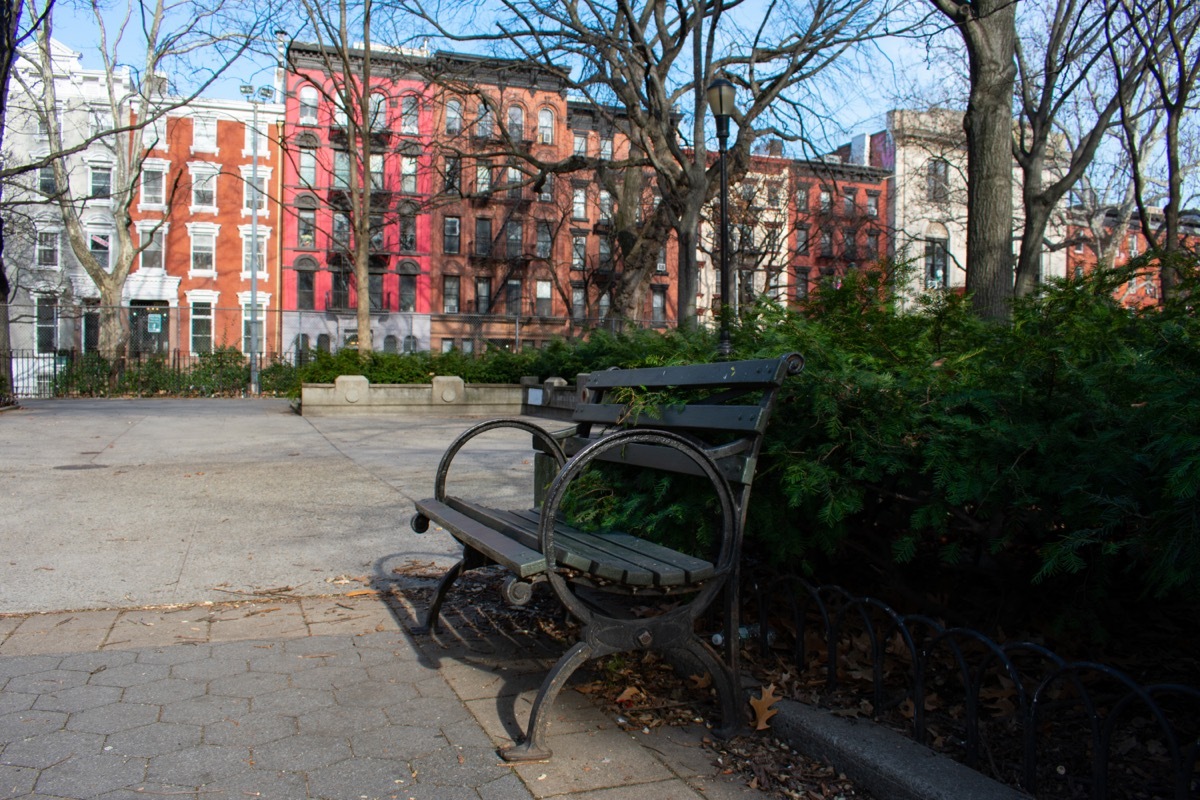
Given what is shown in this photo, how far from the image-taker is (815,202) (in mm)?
46781

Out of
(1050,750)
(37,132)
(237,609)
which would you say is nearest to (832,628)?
(1050,750)

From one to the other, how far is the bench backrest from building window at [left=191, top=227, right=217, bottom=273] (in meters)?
43.9

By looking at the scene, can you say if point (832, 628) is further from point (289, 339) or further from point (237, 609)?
point (289, 339)

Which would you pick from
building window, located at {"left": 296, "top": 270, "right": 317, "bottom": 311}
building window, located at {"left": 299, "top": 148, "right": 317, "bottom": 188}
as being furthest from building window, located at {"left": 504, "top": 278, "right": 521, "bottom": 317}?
building window, located at {"left": 299, "top": 148, "right": 317, "bottom": 188}

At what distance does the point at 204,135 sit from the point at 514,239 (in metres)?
15.7

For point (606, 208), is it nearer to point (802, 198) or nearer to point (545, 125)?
point (545, 125)

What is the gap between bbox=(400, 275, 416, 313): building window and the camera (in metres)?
47.7

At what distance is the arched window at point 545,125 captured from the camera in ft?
159

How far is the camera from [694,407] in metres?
3.52

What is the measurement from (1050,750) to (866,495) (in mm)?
1069

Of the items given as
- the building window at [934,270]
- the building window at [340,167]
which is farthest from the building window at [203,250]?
the building window at [934,270]

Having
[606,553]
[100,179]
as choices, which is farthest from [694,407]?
[100,179]

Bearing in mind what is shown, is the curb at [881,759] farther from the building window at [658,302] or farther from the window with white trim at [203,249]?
the building window at [658,302]

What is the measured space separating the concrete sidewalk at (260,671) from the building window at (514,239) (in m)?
42.3
